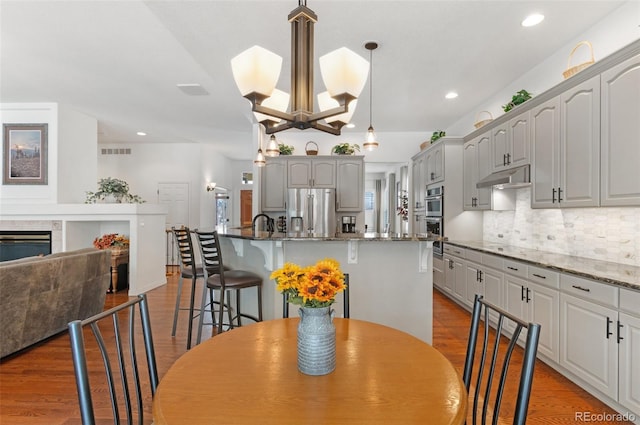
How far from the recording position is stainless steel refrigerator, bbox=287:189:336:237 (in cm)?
548

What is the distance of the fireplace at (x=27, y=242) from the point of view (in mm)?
5090

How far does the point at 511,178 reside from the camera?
347 centimetres

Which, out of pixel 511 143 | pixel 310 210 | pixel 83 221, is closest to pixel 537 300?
pixel 511 143

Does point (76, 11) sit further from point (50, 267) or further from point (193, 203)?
point (193, 203)

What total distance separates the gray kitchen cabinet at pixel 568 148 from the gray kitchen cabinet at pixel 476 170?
37.3 inches

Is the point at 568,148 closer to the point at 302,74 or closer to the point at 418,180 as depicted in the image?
the point at 302,74

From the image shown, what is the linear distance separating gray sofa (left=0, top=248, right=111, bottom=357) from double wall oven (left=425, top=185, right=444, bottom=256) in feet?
14.3

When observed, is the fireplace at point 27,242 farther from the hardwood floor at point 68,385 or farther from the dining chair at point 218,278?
the dining chair at point 218,278

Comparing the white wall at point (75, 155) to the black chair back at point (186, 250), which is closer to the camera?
the black chair back at point (186, 250)

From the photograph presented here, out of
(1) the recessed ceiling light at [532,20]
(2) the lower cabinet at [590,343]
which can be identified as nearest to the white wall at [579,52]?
(1) the recessed ceiling light at [532,20]

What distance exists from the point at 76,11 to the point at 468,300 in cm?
494

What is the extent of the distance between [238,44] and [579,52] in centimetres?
317

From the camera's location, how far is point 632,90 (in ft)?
7.11

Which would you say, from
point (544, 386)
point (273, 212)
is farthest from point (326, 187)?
point (544, 386)
